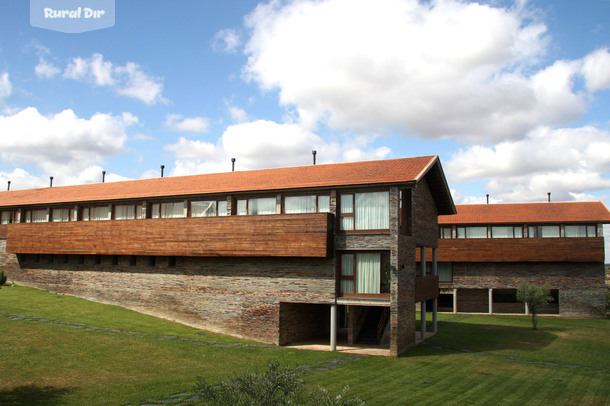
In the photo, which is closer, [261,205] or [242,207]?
[261,205]

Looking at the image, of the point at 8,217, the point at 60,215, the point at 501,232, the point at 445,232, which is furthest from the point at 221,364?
the point at 501,232

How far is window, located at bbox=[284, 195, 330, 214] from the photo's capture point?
23.5m

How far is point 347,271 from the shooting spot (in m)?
22.8

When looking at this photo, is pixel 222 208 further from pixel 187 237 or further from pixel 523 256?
pixel 523 256

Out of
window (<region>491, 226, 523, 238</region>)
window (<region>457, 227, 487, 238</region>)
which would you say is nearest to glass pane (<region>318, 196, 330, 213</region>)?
window (<region>457, 227, 487, 238</region>)

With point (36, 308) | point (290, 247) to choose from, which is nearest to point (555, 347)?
point (290, 247)

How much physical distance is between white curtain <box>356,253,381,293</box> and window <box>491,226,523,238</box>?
22978mm

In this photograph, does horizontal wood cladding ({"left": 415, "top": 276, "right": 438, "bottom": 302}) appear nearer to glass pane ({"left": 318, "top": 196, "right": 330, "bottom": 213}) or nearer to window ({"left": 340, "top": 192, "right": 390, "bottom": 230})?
window ({"left": 340, "top": 192, "right": 390, "bottom": 230})

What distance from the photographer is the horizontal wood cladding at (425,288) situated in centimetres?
2472

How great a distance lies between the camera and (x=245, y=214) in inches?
998

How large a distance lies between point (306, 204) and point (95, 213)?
14878 millimetres

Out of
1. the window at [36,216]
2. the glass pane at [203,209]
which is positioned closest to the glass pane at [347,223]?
the glass pane at [203,209]

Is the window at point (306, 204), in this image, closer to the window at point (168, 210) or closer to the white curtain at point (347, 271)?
the white curtain at point (347, 271)

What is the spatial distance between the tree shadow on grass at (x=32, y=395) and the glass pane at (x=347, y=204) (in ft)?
44.2
